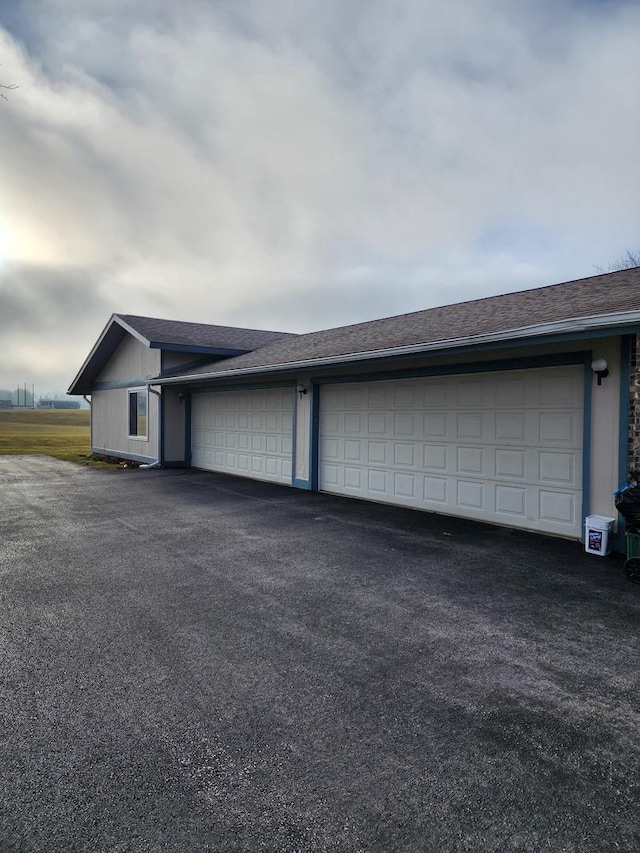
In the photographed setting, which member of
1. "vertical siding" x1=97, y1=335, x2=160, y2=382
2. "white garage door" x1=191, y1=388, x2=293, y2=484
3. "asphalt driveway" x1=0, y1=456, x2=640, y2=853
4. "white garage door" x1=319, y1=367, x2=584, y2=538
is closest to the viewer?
"asphalt driveway" x1=0, y1=456, x2=640, y2=853

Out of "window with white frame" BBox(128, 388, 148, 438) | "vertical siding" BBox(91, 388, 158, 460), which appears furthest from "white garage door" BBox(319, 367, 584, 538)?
"window with white frame" BBox(128, 388, 148, 438)

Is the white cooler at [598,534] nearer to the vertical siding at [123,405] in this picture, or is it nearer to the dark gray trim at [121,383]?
the dark gray trim at [121,383]

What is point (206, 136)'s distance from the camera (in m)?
11.3

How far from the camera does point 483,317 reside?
842cm

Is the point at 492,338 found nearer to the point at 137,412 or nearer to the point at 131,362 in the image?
the point at 137,412

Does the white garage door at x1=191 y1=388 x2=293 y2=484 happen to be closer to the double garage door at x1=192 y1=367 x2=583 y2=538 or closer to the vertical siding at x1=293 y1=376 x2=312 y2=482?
the double garage door at x1=192 y1=367 x2=583 y2=538

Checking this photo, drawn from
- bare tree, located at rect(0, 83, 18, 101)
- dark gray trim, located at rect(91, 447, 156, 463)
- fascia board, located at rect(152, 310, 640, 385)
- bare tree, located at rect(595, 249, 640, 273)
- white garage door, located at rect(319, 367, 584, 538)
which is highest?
bare tree, located at rect(595, 249, 640, 273)

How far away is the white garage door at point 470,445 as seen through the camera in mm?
6793

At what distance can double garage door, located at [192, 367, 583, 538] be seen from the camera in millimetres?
6812

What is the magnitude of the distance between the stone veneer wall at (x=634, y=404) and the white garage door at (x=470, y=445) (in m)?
0.73

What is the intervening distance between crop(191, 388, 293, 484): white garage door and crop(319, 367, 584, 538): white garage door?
1.67m

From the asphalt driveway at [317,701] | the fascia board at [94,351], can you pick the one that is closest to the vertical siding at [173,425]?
the fascia board at [94,351]

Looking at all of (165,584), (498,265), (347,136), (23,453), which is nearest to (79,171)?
(347,136)

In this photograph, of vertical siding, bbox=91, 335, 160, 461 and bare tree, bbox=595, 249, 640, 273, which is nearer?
vertical siding, bbox=91, 335, 160, 461
